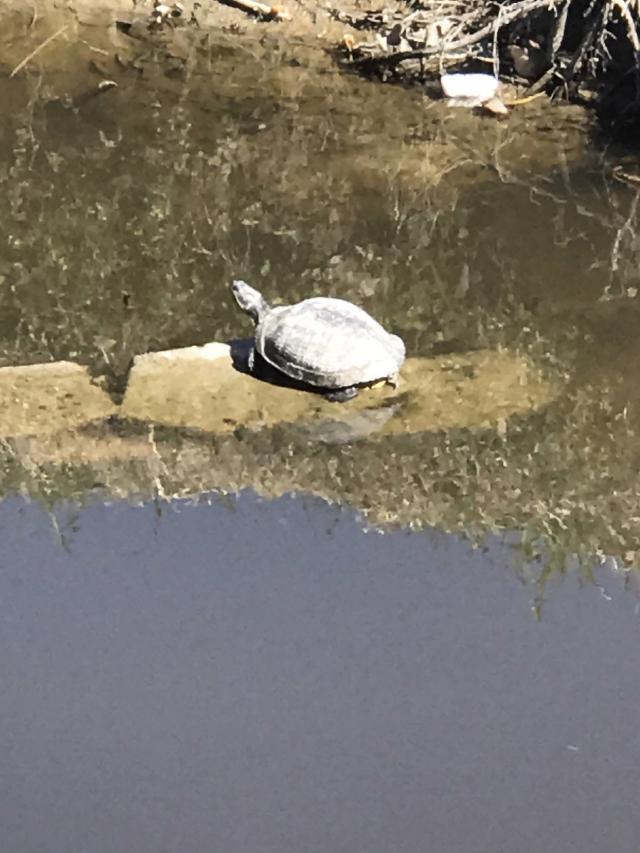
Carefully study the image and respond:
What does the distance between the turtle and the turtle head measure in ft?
0.54

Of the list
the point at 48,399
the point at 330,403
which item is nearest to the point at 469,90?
the point at 330,403

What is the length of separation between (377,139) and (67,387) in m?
3.09

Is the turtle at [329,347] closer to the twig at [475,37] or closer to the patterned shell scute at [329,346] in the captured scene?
the patterned shell scute at [329,346]

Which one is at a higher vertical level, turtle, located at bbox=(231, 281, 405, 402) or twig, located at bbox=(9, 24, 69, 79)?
turtle, located at bbox=(231, 281, 405, 402)

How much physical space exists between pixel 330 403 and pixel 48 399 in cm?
116

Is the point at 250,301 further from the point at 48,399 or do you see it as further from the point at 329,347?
the point at 48,399

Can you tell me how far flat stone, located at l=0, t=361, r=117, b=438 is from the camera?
4879mm

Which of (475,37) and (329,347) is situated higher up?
(475,37)

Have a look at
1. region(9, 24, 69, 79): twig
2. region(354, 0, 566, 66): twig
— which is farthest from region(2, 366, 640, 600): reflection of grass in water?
region(9, 24, 69, 79): twig

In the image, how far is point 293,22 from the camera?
848 cm

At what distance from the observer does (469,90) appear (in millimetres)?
7785

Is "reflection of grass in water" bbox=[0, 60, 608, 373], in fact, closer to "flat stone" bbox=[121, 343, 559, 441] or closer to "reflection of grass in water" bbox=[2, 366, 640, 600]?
"flat stone" bbox=[121, 343, 559, 441]

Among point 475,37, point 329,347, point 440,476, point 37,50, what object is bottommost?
point 440,476

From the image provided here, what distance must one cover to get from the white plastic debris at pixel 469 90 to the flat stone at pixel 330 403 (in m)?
3.04
